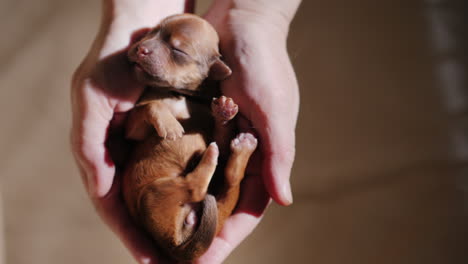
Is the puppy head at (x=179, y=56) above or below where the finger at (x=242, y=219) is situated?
above

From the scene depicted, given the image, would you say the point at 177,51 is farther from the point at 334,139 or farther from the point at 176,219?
the point at 334,139

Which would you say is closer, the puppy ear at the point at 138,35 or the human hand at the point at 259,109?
the human hand at the point at 259,109

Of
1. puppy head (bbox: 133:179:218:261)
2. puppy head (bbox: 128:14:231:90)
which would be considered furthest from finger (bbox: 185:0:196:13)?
puppy head (bbox: 133:179:218:261)

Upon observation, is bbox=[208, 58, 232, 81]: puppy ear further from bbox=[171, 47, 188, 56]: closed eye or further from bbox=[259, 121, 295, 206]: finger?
bbox=[259, 121, 295, 206]: finger

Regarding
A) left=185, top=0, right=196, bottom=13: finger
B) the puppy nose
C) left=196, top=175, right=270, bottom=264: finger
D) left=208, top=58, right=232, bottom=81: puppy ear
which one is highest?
the puppy nose

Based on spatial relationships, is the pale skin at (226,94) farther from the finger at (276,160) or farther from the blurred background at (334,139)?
the blurred background at (334,139)

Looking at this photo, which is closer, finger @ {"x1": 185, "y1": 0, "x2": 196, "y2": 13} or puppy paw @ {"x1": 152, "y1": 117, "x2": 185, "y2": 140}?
puppy paw @ {"x1": 152, "y1": 117, "x2": 185, "y2": 140}

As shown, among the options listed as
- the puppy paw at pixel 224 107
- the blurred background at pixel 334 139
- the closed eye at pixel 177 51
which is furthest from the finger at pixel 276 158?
Answer: the blurred background at pixel 334 139

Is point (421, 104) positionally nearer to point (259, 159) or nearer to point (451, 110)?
point (451, 110)
